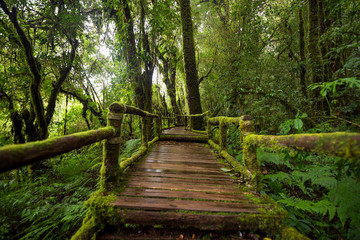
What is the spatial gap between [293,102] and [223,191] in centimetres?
555

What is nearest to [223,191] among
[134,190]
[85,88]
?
[134,190]

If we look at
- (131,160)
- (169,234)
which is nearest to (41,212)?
(131,160)

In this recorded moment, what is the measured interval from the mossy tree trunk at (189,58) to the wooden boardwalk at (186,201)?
17.5 ft

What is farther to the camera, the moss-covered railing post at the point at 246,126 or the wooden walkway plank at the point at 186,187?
the moss-covered railing post at the point at 246,126

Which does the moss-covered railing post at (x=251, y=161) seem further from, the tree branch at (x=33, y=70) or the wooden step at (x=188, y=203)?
the tree branch at (x=33, y=70)

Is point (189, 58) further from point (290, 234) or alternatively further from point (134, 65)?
point (290, 234)

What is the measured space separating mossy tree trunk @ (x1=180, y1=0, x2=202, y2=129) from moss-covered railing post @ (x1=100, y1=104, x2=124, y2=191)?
229 inches

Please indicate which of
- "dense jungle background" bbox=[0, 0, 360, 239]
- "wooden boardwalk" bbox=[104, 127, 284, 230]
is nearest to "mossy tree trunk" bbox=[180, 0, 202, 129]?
"dense jungle background" bbox=[0, 0, 360, 239]

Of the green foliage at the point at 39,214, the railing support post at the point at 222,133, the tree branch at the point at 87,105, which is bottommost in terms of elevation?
the green foliage at the point at 39,214

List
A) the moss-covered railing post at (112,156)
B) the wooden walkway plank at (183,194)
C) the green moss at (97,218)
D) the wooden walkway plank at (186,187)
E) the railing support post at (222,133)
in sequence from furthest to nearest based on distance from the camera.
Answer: the railing support post at (222,133), the wooden walkway plank at (186,187), the moss-covered railing post at (112,156), the wooden walkway plank at (183,194), the green moss at (97,218)

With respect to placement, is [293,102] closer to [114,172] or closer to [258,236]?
[258,236]

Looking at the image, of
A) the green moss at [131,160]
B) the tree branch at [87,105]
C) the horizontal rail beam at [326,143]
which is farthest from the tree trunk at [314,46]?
the tree branch at [87,105]

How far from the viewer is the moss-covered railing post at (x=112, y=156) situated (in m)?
1.99

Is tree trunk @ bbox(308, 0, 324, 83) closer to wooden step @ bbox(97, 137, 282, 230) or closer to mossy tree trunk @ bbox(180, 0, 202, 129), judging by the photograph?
mossy tree trunk @ bbox(180, 0, 202, 129)
